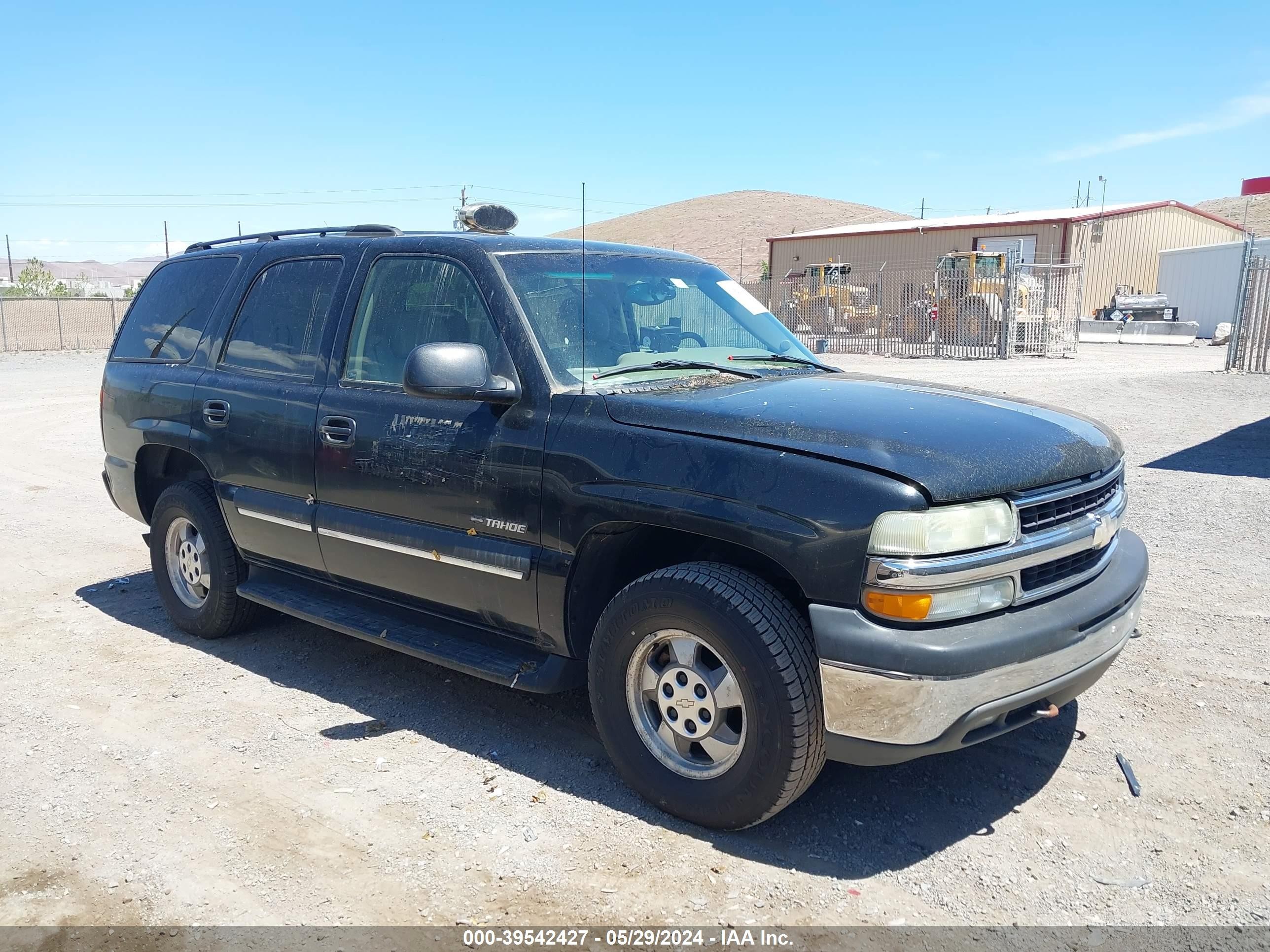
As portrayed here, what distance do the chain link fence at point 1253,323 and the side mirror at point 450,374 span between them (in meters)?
18.9

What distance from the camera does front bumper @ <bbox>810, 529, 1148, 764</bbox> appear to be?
9.36ft

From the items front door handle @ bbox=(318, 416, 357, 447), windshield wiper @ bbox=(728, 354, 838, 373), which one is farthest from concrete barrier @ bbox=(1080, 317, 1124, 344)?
front door handle @ bbox=(318, 416, 357, 447)

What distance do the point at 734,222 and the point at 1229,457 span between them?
92.5 m

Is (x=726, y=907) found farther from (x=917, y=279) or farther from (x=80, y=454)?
(x=917, y=279)

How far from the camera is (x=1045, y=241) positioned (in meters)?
39.5

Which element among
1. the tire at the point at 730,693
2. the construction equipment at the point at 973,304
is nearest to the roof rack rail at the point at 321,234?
the tire at the point at 730,693

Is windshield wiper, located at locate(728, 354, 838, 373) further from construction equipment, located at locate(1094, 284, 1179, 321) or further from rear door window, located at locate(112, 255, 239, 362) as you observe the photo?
construction equipment, located at locate(1094, 284, 1179, 321)

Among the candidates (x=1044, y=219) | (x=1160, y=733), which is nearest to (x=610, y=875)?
(x=1160, y=733)

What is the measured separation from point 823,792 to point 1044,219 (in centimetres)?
4190

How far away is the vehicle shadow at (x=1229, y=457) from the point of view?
927 cm

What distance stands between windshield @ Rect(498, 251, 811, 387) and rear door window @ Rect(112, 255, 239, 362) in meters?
2.13

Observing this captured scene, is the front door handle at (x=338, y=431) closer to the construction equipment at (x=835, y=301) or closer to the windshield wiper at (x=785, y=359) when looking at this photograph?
the windshield wiper at (x=785, y=359)

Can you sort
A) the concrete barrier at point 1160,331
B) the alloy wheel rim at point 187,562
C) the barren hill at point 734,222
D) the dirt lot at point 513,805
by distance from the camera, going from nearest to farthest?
1. the dirt lot at point 513,805
2. the alloy wheel rim at point 187,562
3. the concrete barrier at point 1160,331
4. the barren hill at point 734,222

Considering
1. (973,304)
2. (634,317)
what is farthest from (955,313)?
(634,317)
